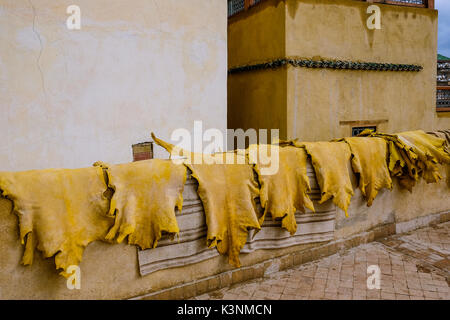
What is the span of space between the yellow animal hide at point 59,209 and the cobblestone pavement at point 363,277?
1393mm

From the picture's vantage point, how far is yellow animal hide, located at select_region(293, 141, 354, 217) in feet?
14.4

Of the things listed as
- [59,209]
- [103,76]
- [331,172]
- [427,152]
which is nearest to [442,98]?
[427,152]

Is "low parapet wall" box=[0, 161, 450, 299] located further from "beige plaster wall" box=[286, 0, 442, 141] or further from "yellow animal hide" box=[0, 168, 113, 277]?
"beige plaster wall" box=[286, 0, 442, 141]

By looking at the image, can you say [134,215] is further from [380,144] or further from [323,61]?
[323,61]

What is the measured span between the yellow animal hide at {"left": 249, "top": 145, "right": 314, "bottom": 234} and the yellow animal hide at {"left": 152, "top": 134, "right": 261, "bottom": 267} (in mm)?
144

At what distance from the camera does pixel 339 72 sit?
27.9 feet

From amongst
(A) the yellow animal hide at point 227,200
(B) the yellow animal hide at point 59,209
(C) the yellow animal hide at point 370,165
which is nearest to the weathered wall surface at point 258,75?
(C) the yellow animal hide at point 370,165

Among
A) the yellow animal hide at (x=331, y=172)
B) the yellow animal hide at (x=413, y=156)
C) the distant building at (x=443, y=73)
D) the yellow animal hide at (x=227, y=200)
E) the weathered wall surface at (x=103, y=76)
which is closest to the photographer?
the yellow animal hide at (x=227, y=200)

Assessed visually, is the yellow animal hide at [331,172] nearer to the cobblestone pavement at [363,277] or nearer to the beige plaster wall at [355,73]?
the cobblestone pavement at [363,277]

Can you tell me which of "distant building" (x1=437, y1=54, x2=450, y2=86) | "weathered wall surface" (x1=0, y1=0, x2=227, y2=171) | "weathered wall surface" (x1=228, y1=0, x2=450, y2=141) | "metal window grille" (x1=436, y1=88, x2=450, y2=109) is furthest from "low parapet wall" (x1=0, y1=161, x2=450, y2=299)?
"distant building" (x1=437, y1=54, x2=450, y2=86)

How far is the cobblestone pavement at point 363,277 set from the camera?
152 inches

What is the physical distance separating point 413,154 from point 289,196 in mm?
2058

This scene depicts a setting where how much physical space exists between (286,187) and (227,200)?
74 centimetres
